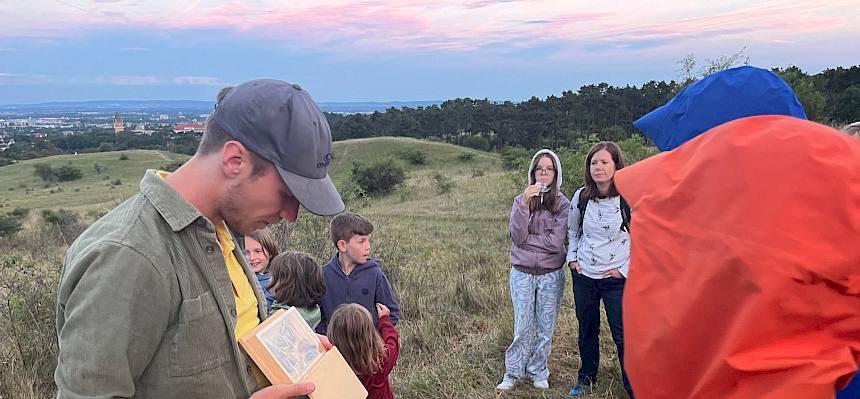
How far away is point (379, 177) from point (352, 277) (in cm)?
2110

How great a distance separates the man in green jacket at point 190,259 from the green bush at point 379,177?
22.4 m

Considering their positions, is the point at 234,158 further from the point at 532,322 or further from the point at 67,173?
the point at 67,173

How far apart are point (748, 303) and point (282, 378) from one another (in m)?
1.20

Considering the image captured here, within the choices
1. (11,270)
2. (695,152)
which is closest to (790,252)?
(695,152)

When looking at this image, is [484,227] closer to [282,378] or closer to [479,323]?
[479,323]

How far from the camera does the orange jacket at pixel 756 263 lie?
103 centimetres

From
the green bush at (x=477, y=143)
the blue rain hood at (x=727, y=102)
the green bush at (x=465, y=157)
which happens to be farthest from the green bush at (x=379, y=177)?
the green bush at (x=477, y=143)

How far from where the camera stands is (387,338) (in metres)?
3.31

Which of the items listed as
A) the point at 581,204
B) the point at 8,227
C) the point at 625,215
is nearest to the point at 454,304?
the point at 581,204

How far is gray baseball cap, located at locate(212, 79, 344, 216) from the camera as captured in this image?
1.44 m

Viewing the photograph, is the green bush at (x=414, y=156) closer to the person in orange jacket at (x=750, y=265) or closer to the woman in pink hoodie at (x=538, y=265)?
the woman in pink hoodie at (x=538, y=265)

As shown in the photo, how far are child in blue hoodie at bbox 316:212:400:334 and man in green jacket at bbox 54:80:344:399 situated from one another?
1902 mm

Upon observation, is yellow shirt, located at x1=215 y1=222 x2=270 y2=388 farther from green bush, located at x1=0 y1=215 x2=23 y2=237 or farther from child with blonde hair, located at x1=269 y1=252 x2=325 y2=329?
green bush, located at x1=0 y1=215 x2=23 y2=237

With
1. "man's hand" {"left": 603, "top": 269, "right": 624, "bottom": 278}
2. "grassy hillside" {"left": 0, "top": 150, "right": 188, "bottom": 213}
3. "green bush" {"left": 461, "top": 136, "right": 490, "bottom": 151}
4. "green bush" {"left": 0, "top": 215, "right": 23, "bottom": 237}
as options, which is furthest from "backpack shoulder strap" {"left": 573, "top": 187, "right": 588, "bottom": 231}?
"green bush" {"left": 461, "top": 136, "right": 490, "bottom": 151}
